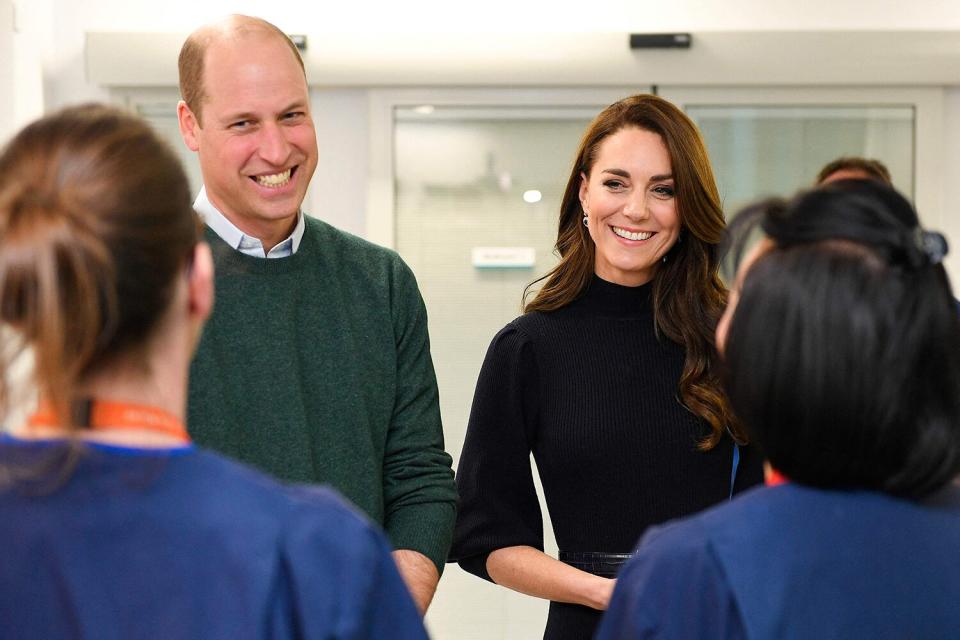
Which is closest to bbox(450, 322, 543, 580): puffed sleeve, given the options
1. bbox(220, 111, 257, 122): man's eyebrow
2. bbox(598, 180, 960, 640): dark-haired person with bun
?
bbox(220, 111, 257, 122): man's eyebrow

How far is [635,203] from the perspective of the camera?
2316 mm

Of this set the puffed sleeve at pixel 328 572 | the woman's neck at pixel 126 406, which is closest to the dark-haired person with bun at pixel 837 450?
the puffed sleeve at pixel 328 572

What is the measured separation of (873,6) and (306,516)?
12.6 ft

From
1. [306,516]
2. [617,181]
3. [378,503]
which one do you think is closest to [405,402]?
[378,503]

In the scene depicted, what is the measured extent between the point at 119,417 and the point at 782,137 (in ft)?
12.1

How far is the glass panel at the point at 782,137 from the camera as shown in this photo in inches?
171

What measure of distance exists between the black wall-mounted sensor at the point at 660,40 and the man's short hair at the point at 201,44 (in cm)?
230

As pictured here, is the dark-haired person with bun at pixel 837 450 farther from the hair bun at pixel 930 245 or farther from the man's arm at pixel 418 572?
the man's arm at pixel 418 572

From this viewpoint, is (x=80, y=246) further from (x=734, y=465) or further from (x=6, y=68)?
(x=6, y=68)

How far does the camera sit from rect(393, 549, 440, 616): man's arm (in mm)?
1995

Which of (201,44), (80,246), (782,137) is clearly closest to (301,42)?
(782,137)

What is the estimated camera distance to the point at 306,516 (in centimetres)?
108

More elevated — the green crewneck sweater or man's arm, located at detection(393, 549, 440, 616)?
the green crewneck sweater

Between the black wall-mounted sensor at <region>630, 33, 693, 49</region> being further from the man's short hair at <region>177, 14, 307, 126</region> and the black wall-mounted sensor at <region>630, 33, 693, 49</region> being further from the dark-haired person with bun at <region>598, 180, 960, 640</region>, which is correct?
the dark-haired person with bun at <region>598, 180, 960, 640</region>
